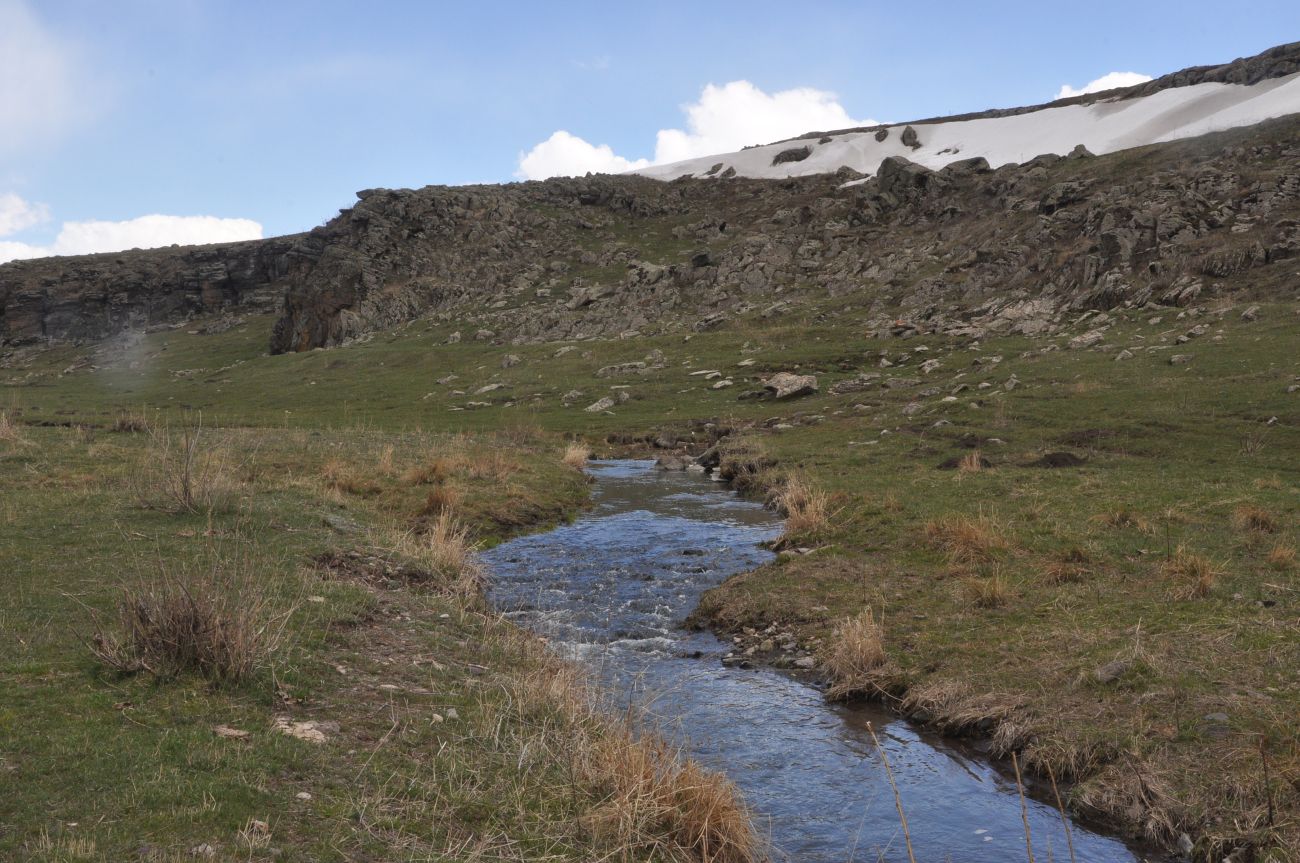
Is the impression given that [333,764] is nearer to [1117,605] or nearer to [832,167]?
[1117,605]

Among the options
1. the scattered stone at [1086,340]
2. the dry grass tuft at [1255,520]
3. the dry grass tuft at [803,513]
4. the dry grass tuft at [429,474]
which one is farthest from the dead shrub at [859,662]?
the scattered stone at [1086,340]

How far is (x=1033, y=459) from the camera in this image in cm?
2862

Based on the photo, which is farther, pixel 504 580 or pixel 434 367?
pixel 434 367

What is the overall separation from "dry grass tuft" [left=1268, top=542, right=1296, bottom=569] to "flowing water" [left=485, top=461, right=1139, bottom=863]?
818 cm

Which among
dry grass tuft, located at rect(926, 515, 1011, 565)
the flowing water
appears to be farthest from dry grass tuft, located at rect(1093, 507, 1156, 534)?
the flowing water

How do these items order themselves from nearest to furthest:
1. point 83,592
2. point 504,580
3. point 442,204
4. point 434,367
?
point 83,592 < point 504,580 < point 434,367 < point 442,204

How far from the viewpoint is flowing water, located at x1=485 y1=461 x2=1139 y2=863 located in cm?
916

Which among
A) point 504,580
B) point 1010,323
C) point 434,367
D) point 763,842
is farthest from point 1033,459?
point 434,367

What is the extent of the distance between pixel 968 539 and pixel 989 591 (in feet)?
10.5

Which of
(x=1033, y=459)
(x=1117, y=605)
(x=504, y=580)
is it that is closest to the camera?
(x=1117, y=605)

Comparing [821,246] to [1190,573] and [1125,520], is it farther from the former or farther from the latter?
[1190,573]

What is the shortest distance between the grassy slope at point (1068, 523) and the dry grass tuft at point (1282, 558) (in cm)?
7

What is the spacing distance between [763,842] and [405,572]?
9984mm

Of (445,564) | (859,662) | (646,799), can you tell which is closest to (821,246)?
(445,564)
